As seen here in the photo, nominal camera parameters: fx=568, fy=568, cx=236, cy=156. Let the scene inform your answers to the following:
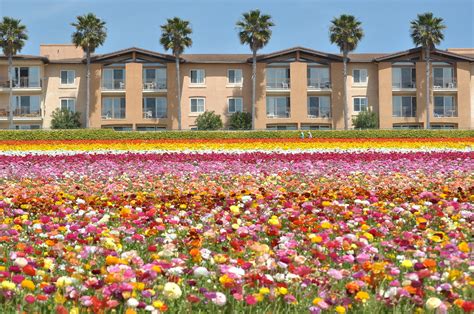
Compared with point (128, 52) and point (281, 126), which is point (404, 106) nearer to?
point (281, 126)

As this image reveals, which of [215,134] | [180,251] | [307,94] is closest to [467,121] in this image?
[307,94]

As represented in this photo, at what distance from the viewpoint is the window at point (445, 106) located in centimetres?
5544

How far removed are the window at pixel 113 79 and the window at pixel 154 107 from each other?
9.03 ft

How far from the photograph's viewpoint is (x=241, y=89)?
54656mm

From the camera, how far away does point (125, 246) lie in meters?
5.71

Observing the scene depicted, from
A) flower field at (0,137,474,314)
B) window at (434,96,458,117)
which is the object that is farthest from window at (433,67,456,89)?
flower field at (0,137,474,314)

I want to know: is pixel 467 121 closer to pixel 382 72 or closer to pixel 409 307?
pixel 382 72

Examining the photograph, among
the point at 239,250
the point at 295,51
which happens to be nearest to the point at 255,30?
the point at 295,51

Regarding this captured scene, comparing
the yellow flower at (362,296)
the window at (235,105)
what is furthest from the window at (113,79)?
the yellow flower at (362,296)

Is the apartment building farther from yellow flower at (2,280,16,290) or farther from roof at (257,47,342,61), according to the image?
yellow flower at (2,280,16,290)

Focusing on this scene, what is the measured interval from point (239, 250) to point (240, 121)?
4739 centimetres

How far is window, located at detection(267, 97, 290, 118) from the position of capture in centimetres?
5447

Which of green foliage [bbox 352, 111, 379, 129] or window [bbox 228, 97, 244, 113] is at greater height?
window [bbox 228, 97, 244, 113]

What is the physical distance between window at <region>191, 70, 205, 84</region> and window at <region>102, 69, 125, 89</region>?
6619 millimetres
